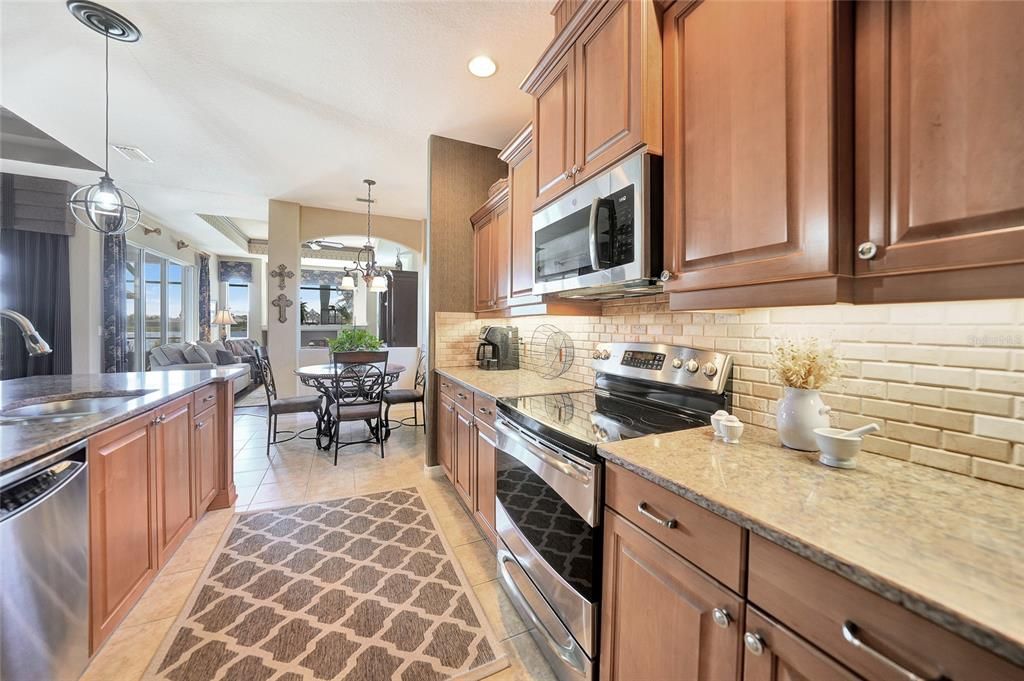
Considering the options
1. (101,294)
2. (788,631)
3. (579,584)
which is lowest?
(579,584)

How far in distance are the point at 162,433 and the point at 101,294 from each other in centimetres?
454

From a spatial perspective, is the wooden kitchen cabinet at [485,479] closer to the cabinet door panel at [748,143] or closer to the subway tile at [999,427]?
the cabinet door panel at [748,143]

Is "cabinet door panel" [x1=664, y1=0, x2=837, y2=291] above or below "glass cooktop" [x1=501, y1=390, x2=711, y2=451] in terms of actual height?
above

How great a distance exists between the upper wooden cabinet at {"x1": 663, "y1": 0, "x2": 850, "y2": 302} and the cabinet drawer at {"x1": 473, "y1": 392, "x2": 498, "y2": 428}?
1081mm

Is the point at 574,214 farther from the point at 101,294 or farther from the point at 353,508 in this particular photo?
the point at 101,294

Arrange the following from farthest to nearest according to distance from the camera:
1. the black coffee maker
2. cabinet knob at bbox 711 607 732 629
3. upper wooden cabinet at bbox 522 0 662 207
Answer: the black coffee maker, upper wooden cabinet at bbox 522 0 662 207, cabinet knob at bbox 711 607 732 629

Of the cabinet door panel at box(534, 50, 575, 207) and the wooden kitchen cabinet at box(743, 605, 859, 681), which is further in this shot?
the cabinet door panel at box(534, 50, 575, 207)

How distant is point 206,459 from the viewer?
235cm

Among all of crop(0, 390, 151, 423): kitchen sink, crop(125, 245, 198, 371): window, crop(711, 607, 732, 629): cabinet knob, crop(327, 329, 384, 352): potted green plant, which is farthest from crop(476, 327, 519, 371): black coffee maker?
crop(125, 245, 198, 371): window

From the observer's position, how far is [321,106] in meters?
2.67

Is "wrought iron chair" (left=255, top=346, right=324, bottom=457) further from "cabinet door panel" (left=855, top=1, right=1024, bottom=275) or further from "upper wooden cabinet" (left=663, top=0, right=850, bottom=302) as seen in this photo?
"cabinet door panel" (left=855, top=1, right=1024, bottom=275)

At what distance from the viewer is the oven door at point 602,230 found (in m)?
1.27

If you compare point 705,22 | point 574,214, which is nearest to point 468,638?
point 574,214

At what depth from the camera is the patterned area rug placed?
4.52ft
